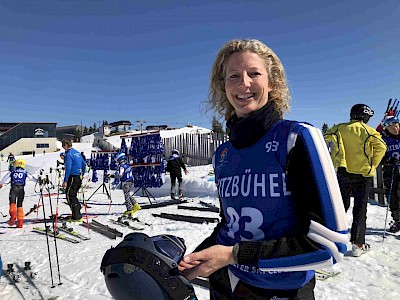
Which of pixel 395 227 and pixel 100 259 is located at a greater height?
pixel 395 227

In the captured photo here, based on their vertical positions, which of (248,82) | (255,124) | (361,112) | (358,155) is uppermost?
(361,112)

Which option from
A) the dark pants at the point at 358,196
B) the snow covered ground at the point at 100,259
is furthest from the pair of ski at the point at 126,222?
the dark pants at the point at 358,196

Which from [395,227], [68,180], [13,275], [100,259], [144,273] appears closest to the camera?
[144,273]

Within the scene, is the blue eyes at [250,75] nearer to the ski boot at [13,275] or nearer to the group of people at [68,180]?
the ski boot at [13,275]

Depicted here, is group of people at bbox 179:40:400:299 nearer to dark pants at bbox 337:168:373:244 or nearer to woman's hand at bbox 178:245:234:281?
woman's hand at bbox 178:245:234:281

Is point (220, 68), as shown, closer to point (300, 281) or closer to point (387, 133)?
point (300, 281)

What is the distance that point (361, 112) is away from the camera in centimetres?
512

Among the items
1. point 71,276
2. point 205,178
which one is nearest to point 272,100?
point 71,276

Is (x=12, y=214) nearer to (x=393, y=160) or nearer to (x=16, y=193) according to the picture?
(x=16, y=193)

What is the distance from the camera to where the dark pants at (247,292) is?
1381 mm

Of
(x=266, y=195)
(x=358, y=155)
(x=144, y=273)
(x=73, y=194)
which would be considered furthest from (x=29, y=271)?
(x=358, y=155)

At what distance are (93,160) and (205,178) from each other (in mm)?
5683

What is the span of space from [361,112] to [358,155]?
732 millimetres

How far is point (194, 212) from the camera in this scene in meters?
9.85
